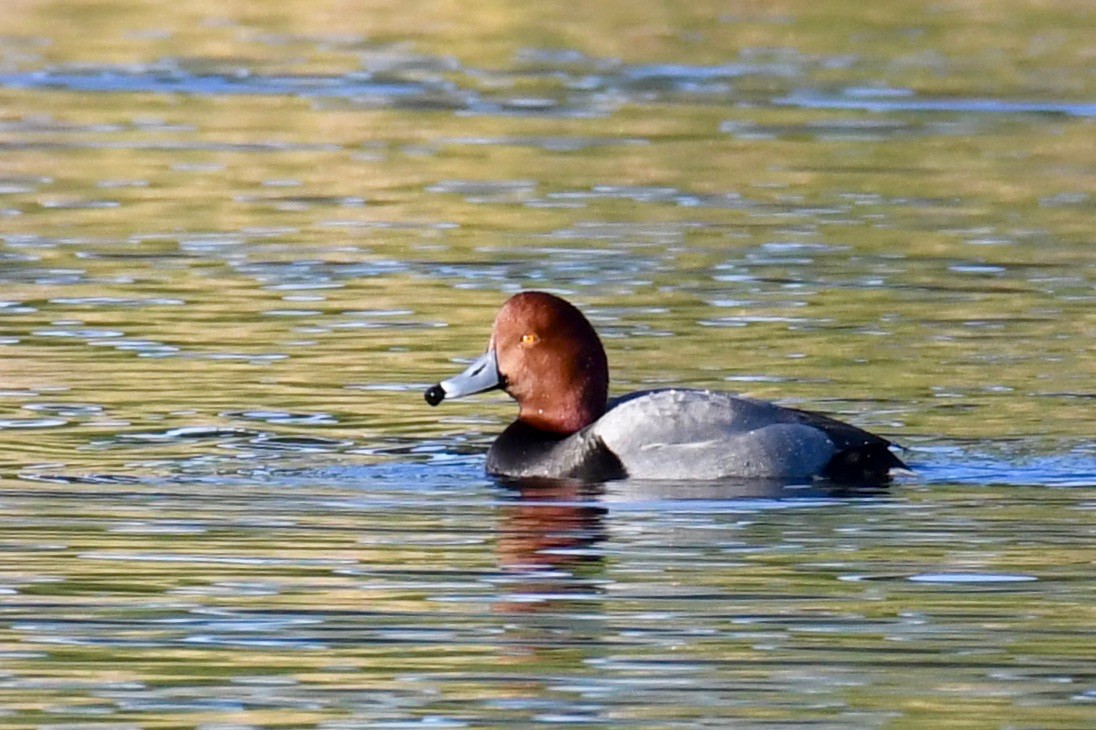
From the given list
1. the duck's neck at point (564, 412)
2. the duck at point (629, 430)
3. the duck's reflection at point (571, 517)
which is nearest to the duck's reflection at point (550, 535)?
the duck's reflection at point (571, 517)

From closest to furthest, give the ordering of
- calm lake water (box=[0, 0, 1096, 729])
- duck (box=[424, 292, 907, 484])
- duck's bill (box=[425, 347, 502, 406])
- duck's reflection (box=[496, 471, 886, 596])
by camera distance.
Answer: calm lake water (box=[0, 0, 1096, 729]), duck's reflection (box=[496, 471, 886, 596]), duck (box=[424, 292, 907, 484]), duck's bill (box=[425, 347, 502, 406])

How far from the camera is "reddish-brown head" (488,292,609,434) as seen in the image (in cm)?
1181

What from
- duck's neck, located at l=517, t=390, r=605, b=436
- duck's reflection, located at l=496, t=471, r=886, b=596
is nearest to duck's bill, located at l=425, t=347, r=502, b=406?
duck's neck, located at l=517, t=390, r=605, b=436

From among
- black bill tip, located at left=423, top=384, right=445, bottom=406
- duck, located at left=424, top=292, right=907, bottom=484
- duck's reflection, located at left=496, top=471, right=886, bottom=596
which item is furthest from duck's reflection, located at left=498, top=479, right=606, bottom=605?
black bill tip, located at left=423, top=384, right=445, bottom=406

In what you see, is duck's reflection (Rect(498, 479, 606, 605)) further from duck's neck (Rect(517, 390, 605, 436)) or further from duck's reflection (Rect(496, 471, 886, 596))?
duck's neck (Rect(517, 390, 605, 436))

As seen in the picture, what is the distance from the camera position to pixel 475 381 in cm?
1187

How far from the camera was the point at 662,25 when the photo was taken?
106 feet

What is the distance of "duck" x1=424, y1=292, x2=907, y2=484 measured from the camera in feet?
37.2

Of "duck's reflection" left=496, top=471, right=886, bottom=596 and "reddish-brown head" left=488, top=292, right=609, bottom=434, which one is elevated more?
"reddish-brown head" left=488, top=292, right=609, bottom=434

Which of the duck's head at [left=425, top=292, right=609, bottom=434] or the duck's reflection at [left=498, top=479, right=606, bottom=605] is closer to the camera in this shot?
the duck's reflection at [left=498, top=479, right=606, bottom=605]

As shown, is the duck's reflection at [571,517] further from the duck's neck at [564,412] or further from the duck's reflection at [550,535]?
the duck's neck at [564,412]

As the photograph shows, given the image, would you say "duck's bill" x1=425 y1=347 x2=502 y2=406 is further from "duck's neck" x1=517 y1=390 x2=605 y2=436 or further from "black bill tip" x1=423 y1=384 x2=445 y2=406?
"duck's neck" x1=517 y1=390 x2=605 y2=436

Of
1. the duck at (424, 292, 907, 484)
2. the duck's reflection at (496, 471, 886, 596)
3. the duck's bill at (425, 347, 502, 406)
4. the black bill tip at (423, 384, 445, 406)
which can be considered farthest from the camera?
the duck's bill at (425, 347, 502, 406)

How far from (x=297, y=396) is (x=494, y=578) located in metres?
3.76
